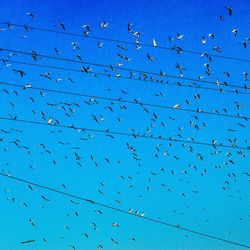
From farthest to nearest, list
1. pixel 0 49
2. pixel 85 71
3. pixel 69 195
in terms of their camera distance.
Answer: pixel 69 195
pixel 85 71
pixel 0 49

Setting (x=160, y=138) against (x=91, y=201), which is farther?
(x=160, y=138)

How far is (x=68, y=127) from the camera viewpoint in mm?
12516

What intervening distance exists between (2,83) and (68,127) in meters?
2.05

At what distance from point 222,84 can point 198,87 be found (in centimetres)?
73

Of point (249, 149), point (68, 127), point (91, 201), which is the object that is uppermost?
point (249, 149)

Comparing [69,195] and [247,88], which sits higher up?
[247,88]

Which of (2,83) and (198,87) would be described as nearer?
(2,83)

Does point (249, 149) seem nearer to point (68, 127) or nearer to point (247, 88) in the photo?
point (247, 88)

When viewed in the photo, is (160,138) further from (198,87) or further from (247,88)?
(247,88)

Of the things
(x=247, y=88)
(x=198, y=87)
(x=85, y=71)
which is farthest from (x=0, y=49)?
(x=247, y=88)

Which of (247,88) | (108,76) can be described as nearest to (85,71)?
(108,76)

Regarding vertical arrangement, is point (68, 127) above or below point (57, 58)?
below

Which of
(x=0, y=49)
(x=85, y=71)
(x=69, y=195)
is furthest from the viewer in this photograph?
(x=69, y=195)

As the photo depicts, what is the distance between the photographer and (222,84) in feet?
45.5
